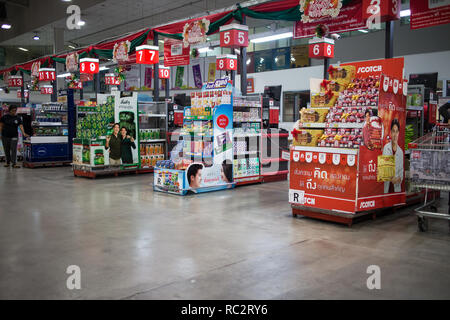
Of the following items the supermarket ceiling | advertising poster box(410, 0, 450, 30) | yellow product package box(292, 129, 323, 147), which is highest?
the supermarket ceiling

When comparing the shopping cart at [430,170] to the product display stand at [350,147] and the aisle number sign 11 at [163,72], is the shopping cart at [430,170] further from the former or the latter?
the aisle number sign 11 at [163,72]

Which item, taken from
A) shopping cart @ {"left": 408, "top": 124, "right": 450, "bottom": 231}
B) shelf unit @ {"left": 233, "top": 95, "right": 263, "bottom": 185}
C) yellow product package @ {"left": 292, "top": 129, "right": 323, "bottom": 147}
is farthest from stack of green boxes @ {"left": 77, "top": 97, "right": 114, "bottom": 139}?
shopping cart @ {"left": 408, "top": 124, "right": 450, "bottom": 231}

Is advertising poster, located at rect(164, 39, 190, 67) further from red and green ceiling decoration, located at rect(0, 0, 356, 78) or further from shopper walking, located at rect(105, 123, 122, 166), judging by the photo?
shopper walking, located at rect(105, 123, 122, 166)

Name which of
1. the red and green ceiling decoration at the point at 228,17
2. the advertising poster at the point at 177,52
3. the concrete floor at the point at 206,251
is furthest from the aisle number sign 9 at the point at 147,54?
the concrete floor at the point at 206,251

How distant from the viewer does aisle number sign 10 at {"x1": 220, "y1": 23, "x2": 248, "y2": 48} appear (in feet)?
30.0

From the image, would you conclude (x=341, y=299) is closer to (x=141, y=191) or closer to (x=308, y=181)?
(x=308, y=181)

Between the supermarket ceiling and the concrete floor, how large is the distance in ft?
35.6

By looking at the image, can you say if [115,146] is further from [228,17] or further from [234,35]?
[228,17]

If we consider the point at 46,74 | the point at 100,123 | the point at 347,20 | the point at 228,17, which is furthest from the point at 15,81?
the point at 347,20

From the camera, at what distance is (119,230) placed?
486 centimetres

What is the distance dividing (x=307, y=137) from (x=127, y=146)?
218 inches

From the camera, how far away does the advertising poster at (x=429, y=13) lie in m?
6.61

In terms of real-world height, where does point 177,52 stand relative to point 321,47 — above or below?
above

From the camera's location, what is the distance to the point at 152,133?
1048 centimetres
